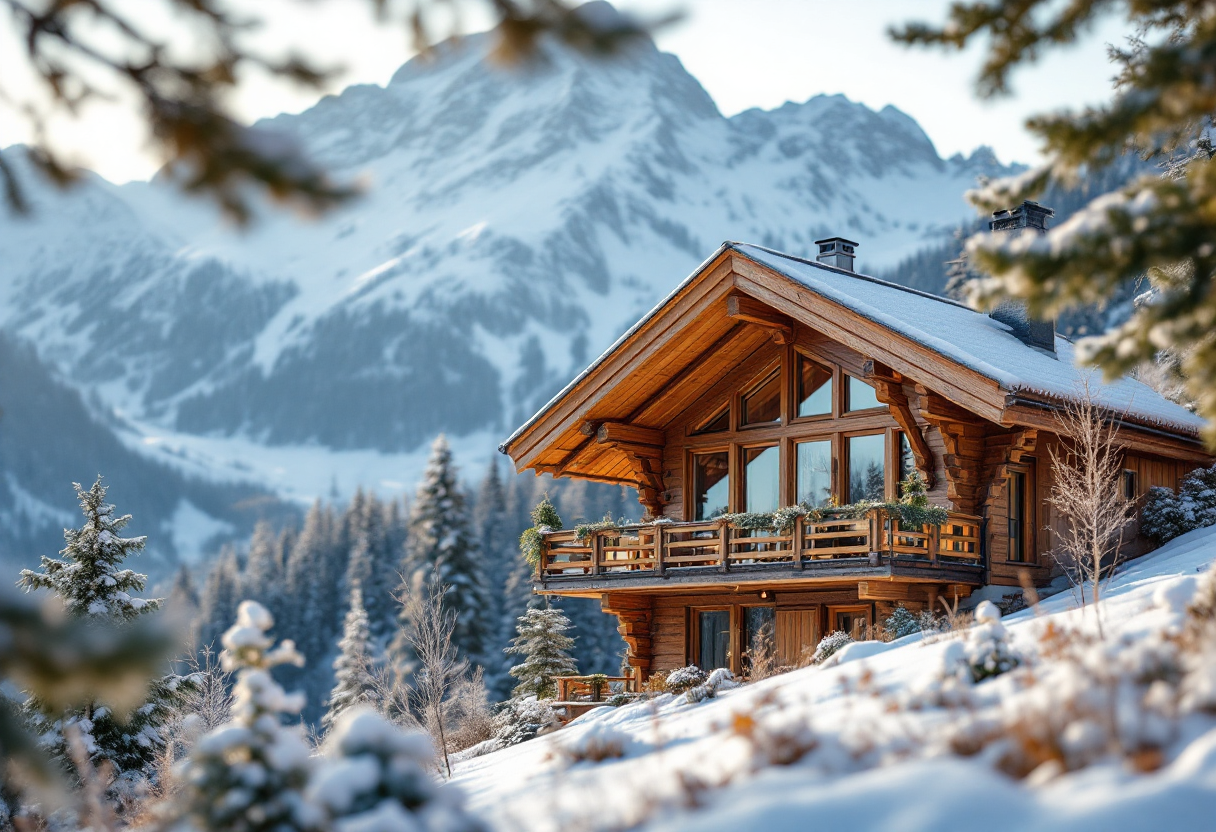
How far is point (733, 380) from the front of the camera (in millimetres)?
22156

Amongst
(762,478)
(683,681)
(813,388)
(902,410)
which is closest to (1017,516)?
(902,410)

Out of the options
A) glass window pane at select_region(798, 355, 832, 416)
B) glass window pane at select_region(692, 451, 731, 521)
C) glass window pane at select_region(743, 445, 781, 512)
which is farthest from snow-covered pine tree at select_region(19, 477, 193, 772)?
glass window pane at select_region(798, 355, 832, 416)

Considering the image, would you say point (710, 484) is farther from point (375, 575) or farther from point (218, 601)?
point (218, 601)

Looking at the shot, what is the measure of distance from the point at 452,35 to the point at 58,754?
669 inches

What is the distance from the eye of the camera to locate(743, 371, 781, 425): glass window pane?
21719 millimetres

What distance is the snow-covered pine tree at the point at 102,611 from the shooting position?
67.1ft

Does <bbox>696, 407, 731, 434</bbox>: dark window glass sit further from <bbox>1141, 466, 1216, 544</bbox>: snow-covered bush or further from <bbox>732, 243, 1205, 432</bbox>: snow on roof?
<bbox>1141, 466, 1216, 544</bbox>: snow-covered bush

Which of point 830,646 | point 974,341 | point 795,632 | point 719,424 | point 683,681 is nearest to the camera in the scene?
point 830,646

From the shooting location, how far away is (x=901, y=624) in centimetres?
1773

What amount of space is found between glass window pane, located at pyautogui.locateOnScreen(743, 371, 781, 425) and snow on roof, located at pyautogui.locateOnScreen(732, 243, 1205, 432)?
2.03 meters

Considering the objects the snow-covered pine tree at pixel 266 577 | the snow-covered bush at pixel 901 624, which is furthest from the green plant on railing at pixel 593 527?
the snow-covered pine tree at pixel 266 577

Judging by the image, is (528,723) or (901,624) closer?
(901,624)

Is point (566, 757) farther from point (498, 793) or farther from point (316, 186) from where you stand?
point (316, 186)

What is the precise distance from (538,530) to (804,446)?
4.97m
